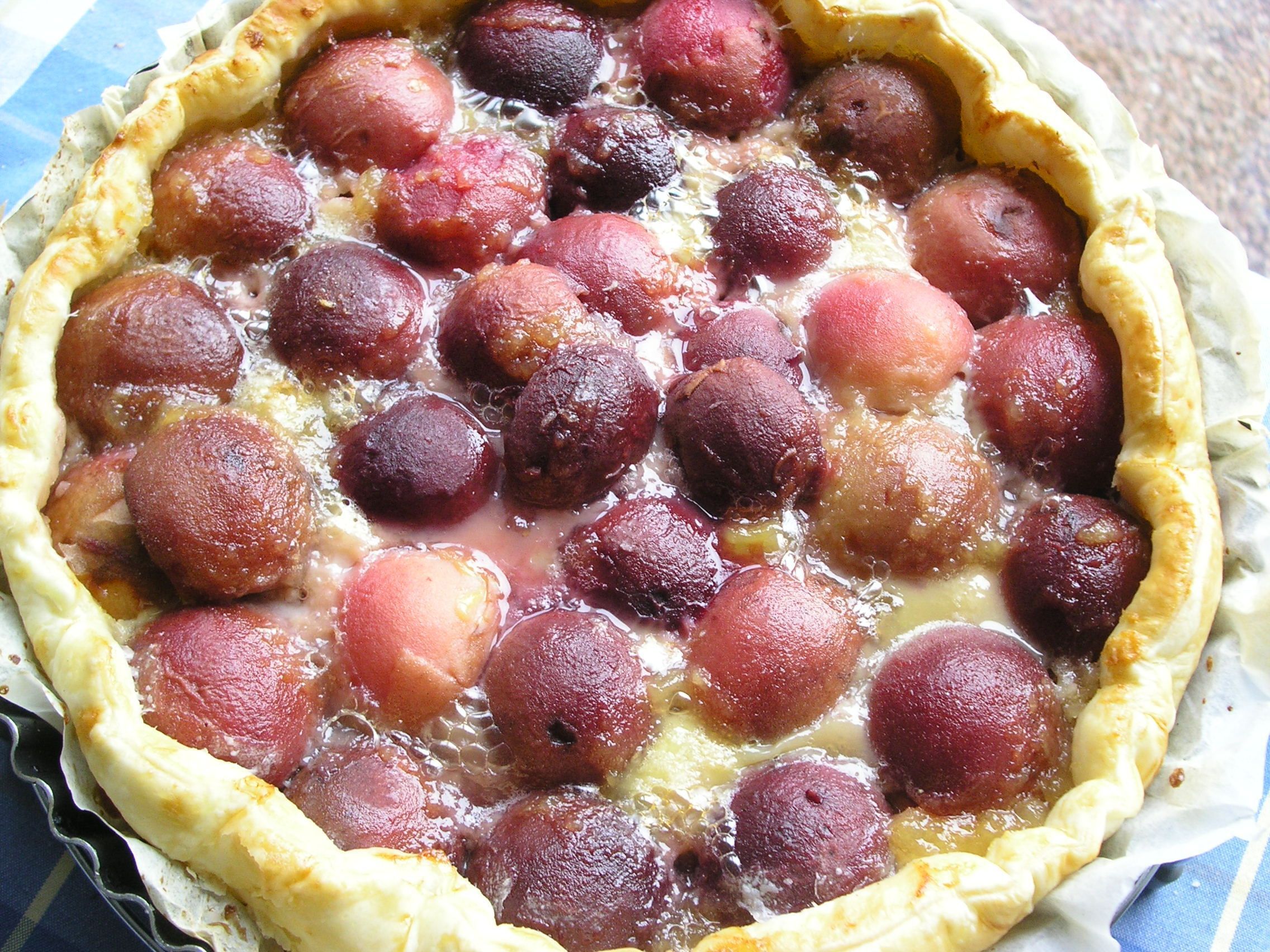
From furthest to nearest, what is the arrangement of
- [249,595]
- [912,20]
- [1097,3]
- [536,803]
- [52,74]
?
[1097,3] < [52,74] < [912,20] < [249,595] < [536,803]

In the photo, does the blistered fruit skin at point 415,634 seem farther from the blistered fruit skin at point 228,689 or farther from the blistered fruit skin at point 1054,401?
the blistered fruit skin at point 1054,401

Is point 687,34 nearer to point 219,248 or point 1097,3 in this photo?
point 219,248

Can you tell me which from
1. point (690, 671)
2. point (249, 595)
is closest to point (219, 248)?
point (249, 595)

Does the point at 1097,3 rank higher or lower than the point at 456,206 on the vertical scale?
higher

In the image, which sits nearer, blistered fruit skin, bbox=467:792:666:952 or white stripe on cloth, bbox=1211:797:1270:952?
blistered fruit skin, bbox=467:792:666:952

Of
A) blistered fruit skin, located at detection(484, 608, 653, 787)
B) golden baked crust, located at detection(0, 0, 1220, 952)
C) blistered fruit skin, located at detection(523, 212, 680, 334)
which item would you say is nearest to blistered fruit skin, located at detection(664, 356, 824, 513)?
blistered fruit skin, located at detection(523, 212, 680, 334)

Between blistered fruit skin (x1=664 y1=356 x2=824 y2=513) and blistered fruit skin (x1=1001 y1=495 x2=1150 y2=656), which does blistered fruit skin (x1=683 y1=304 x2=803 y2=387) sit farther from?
blistered fruit skin (x1=1001 y1=495 x2=1150 y2=656)

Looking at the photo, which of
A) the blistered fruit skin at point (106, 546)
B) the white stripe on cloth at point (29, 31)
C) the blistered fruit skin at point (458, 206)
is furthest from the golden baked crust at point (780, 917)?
the white stripe on cloth at point (29, 31)
